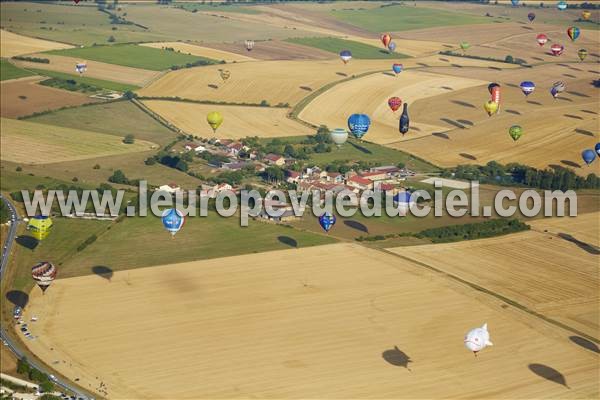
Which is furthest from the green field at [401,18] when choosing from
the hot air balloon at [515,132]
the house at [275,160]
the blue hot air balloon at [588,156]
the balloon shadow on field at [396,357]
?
the balloon shadow on field at [396,357]

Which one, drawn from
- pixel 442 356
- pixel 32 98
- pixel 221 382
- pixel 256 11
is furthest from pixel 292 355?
pixel 256 11

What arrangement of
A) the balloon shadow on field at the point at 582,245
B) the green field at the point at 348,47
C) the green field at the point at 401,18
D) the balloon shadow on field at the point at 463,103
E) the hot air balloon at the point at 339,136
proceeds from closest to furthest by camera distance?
the balloon shadow on field at the point at 582,245
the hot air balloon at the point at 339,136
the balloon shadow on field at the point at 463,103
the green field at the point at 348,47
the green field at the point at 401,18

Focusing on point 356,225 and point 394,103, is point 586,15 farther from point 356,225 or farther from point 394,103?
point 356,225

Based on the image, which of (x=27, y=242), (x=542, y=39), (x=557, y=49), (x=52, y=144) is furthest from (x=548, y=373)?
(x=542, y=39)

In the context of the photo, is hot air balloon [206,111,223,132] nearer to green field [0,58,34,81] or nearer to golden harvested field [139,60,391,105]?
golden harvested field [139,60,391,105]

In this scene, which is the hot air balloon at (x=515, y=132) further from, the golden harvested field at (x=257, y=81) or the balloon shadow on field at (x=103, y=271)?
the balloon shadow on field at (x=103, y=271)
